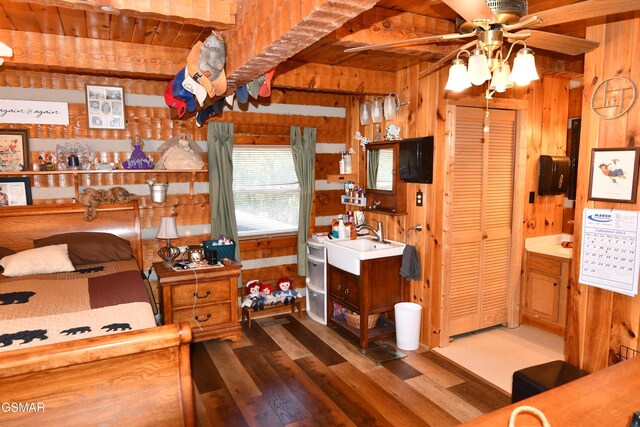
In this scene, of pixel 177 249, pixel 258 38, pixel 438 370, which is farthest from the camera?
pixel 177 249

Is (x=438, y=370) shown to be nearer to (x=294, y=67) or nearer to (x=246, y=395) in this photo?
(x=246, y=395)

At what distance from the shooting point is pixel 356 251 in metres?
3.75

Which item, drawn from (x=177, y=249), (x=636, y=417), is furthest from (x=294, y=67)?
(x=636, y=417)

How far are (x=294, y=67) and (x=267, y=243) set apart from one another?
1.91 meters

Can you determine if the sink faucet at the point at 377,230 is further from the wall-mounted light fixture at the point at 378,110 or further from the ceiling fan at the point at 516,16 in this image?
the ceiling fan at the point at 516,16

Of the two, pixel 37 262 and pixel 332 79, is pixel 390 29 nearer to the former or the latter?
pixel 332 79

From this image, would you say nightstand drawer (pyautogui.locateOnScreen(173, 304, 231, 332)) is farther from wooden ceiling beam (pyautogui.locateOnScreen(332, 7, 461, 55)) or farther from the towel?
wooden ceiling beam (pyautogui.locateOnScreen(332, 7, 461, 55))

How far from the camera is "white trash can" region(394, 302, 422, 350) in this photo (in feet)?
12.1

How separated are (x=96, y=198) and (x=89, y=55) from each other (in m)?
1.27

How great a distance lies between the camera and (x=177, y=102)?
123 inches

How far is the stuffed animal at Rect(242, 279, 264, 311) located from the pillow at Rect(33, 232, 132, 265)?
1.27 metres

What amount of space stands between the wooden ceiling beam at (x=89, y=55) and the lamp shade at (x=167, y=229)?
4.22 feet

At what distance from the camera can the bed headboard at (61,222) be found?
3.48m

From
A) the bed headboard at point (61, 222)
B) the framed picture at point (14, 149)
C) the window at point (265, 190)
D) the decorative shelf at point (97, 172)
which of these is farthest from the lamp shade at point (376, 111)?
the framed picture at point (14, 149)
